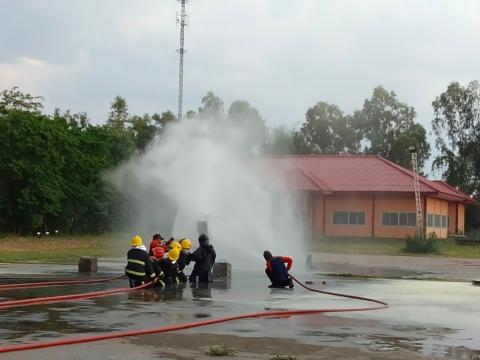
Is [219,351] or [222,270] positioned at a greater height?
[222,270]

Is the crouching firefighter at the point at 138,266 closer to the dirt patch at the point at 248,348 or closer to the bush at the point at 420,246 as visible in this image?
the dirt patch at the point at 248,348

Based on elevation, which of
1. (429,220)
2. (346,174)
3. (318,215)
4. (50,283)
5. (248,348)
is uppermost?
(346,174)

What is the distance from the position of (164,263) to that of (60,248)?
20.0 m

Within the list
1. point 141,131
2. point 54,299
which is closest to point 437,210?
point 141,131

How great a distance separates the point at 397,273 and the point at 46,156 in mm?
25513

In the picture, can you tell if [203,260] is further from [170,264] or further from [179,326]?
[179,326]

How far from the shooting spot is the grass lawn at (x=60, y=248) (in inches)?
1144

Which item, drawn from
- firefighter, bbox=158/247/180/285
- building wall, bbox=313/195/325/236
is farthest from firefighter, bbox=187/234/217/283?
building wall, bbox=313/195/325/236

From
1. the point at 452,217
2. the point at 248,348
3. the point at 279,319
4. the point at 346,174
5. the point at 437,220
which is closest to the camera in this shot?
the point at 248,348

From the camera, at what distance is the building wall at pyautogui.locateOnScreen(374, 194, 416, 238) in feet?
173

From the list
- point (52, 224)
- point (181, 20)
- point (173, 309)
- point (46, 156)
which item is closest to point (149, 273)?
point (173, 309)

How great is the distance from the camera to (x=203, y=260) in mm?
19000

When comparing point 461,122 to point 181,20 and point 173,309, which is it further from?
point 173,309

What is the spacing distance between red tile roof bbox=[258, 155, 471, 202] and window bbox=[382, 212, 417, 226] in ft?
6.18
